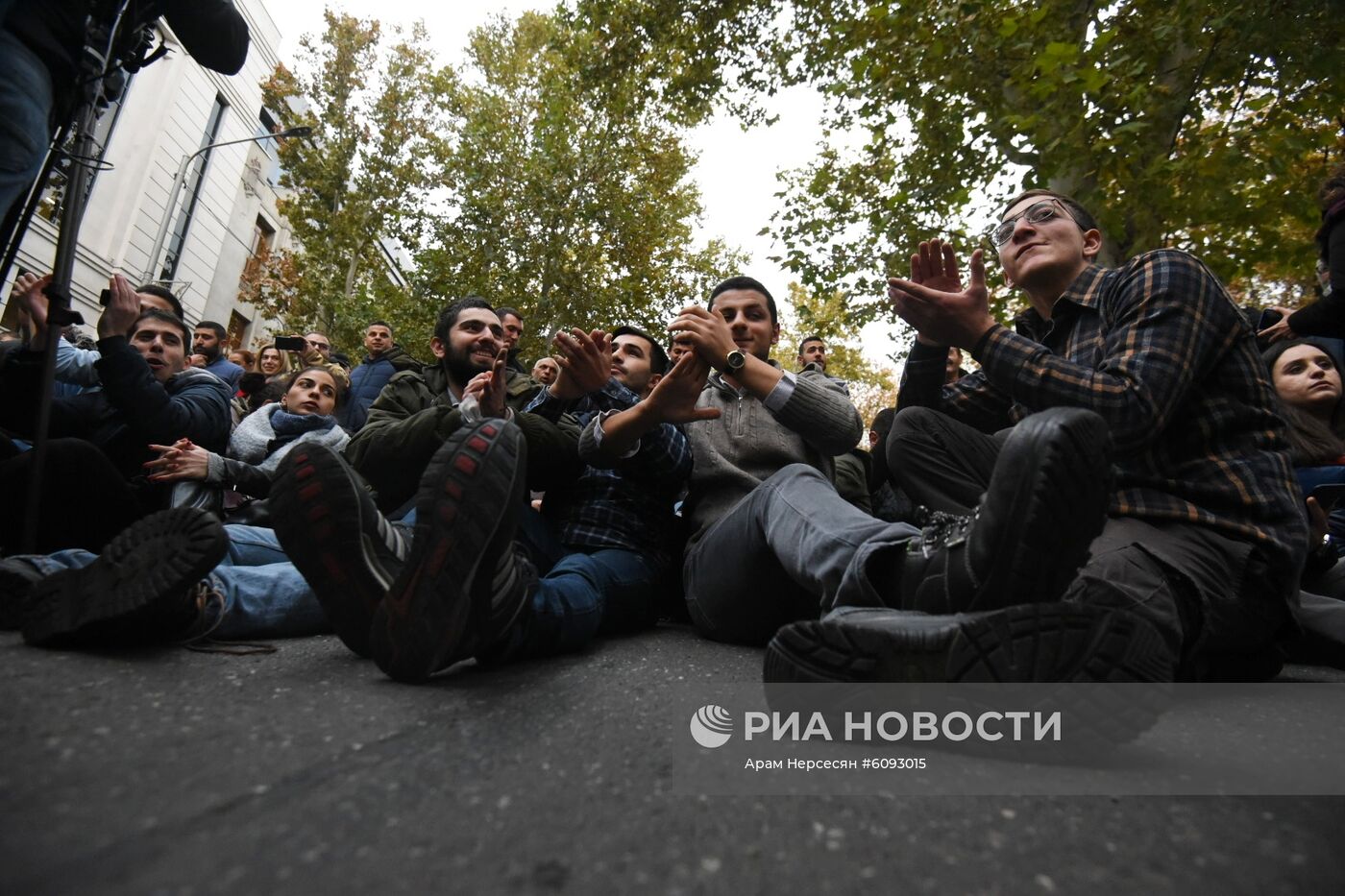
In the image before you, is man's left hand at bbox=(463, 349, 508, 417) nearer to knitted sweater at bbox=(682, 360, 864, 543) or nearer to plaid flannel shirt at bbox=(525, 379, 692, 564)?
plaid flannel shirt at bbox=(525, 379, 692, 564)

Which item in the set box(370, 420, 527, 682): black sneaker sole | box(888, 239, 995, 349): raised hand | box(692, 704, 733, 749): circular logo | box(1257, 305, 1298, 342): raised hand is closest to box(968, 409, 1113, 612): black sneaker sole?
box(692, 704, 733, 749): circular logo

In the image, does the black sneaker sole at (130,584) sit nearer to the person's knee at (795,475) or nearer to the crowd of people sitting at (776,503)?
the crowd of people sitting at (776,503)

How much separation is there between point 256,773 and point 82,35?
2.25m

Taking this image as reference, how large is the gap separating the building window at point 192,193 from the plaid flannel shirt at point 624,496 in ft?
56.6

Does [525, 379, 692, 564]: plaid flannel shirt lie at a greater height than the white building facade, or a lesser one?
lesser

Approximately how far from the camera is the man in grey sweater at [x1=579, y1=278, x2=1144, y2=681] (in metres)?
1.00

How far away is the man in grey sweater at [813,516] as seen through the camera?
1005 millimetres

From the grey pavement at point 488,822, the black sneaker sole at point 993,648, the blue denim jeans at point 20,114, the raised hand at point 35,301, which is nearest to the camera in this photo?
the grey pavement at point 488,822

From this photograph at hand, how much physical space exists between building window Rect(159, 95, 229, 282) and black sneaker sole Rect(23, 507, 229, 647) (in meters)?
17.7

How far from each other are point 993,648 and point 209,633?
1.60 metres

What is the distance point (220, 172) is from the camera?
17.6 metres

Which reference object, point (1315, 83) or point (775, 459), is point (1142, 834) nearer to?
point (775, 459)

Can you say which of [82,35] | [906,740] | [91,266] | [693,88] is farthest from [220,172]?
[906,740]

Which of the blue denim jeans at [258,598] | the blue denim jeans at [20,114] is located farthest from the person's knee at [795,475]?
the blue denim jeans at [20,114]
